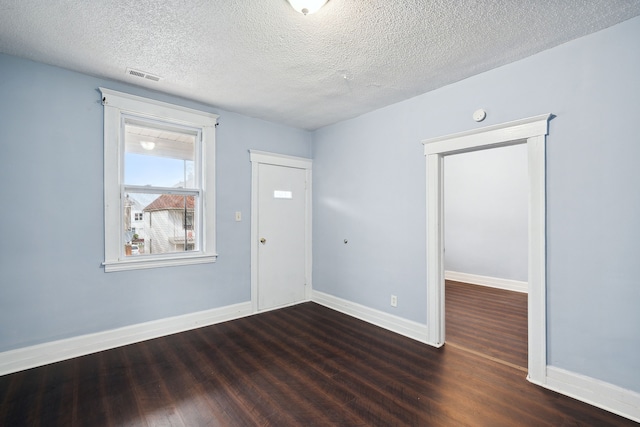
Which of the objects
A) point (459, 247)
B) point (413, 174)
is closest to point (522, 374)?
point (413, 174)

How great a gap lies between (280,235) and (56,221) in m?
2.45

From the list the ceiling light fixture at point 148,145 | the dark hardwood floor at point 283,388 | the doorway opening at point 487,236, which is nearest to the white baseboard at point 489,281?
the doorway opening at point 487,236

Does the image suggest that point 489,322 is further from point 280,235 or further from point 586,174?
point 280,235

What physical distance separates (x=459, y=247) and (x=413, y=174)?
11.3 feet

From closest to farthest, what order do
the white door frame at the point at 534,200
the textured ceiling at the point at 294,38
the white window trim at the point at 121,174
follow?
the textured ceiling at the point at 294,38 → the white door frame at the point at 534,200 → the white window trim at the point at 121,174

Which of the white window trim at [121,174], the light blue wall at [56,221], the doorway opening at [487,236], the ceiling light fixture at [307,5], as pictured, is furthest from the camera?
the doorway opening at [487,236]

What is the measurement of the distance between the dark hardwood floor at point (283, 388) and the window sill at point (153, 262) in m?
0.80

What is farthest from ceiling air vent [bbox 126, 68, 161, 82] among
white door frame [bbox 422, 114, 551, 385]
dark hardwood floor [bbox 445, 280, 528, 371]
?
dark hardwood floor [bbox 445, 280, 528, 371]

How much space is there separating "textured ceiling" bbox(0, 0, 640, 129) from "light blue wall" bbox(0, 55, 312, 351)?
0.98 ft

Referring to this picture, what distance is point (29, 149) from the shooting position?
8.24 feet

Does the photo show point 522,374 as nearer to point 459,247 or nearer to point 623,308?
point 623,308

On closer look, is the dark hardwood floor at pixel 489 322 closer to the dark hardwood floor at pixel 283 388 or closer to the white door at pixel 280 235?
the dark hardwood floor at pixel 283 388

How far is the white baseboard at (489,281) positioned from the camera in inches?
198

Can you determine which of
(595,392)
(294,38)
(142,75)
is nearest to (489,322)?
(595,392)
